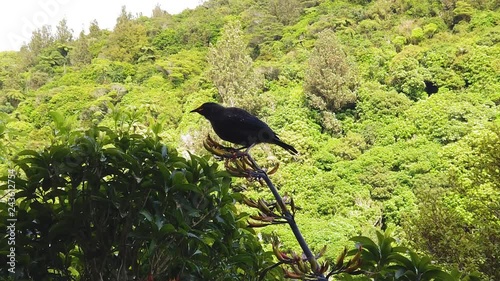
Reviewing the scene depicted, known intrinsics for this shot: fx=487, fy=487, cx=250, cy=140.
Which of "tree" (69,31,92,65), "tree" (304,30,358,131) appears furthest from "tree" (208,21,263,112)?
"tree" (69,31,92,65)

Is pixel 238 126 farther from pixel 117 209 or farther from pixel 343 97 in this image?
pixel 343 97

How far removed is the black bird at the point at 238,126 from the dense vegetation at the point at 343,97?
547cm

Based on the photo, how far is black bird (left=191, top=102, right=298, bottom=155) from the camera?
1228 millimetres

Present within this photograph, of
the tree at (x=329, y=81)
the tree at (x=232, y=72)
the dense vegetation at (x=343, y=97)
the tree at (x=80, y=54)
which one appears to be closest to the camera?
the dense vegetation at (x=343, y=97)

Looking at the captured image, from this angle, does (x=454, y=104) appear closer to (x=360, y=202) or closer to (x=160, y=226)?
(x=360, y=202)

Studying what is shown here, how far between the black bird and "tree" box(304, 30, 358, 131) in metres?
15.3

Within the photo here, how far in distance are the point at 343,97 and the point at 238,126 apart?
1604cm

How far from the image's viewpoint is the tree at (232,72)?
56.5 ft

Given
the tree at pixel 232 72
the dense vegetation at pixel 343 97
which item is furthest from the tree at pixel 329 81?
the tree at pixel 232 72

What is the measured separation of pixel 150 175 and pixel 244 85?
1632 centimetres

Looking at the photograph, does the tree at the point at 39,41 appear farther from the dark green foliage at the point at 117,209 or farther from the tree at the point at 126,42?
the dark green foliage at the point at 117,209

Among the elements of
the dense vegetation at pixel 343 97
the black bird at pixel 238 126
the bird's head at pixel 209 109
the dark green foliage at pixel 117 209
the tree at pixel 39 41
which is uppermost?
the tree at pixel 39 41

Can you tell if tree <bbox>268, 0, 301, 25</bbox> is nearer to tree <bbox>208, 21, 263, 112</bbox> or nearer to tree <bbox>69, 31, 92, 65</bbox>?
tree <bbox>208, 21, 263, 112</bbox>

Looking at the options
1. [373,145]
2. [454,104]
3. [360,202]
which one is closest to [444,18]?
[454,104]
